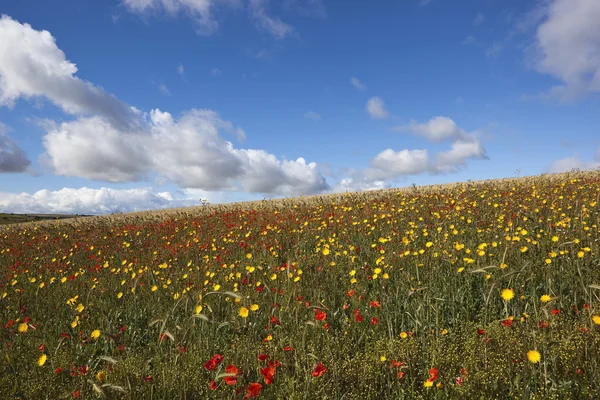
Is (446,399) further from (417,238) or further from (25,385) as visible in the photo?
(417,238)

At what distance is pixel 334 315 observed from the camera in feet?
14.6

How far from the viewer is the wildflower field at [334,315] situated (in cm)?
298

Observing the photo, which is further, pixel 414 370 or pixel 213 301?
pixel 213 301

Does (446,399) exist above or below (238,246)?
below

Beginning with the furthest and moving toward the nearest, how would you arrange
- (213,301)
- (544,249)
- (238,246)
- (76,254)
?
(76,254), (238,246), (544,249), (213,301)

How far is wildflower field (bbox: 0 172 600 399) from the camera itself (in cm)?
298

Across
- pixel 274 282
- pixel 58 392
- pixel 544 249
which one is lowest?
pixel 58 392

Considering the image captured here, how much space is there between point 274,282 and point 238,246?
3.03 meters

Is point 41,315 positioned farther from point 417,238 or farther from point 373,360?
point 417,238

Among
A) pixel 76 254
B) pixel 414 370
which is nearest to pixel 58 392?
pixel 414 370

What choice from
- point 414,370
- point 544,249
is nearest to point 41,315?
point 414,370

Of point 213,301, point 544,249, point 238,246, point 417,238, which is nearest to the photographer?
point 213,301

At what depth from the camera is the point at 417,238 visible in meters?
7.29

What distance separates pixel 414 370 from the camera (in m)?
3.20
